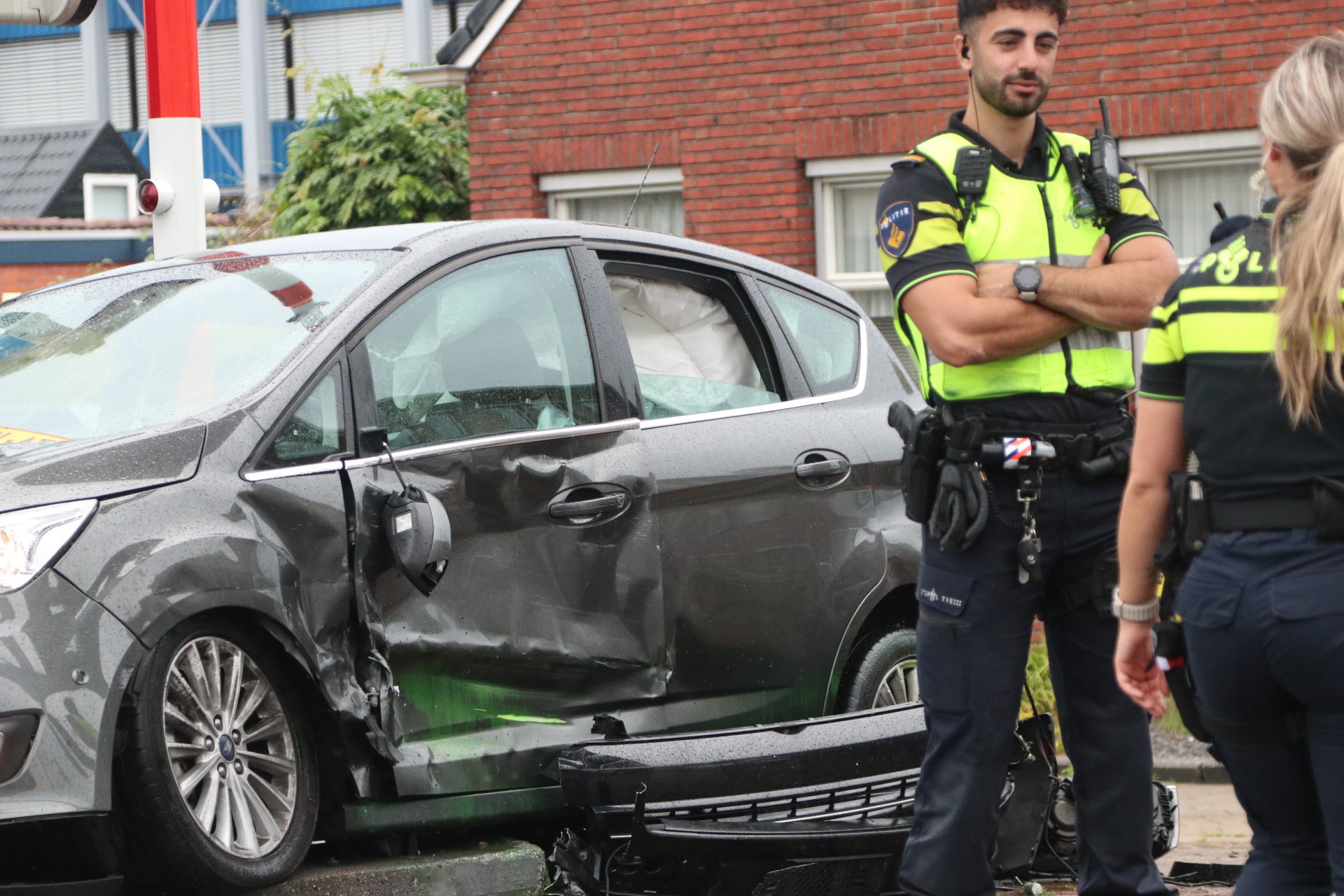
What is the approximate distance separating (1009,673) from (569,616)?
1.31m

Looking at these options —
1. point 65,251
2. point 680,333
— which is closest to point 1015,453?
point 680,333

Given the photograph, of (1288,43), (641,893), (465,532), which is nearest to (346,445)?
(465,532)

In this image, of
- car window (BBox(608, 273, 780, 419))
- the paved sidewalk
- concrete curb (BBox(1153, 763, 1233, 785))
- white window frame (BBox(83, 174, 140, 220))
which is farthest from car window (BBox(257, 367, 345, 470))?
white window frame (BBox(83, 174, 140, 220))

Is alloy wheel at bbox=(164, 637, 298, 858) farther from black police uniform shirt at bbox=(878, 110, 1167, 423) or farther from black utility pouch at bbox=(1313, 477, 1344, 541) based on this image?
black utility pouch at bbox=(1313, 477, 1344, 541)

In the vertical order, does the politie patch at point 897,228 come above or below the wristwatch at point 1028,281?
above

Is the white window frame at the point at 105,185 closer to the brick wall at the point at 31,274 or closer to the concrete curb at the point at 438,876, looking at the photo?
the brick wall at the point at 31,274

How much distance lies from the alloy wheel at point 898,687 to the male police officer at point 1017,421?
59.2 inches

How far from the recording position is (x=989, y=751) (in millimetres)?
3756

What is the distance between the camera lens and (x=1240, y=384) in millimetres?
2873

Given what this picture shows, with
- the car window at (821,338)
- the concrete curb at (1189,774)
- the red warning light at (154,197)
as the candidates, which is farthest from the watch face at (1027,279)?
the concrete curb at (1189,774)

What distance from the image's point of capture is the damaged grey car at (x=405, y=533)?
3.81 m

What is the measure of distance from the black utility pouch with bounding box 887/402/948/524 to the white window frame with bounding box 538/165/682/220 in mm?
8325

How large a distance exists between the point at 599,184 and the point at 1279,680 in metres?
9.93

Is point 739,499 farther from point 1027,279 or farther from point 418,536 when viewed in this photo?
point 1027,279
